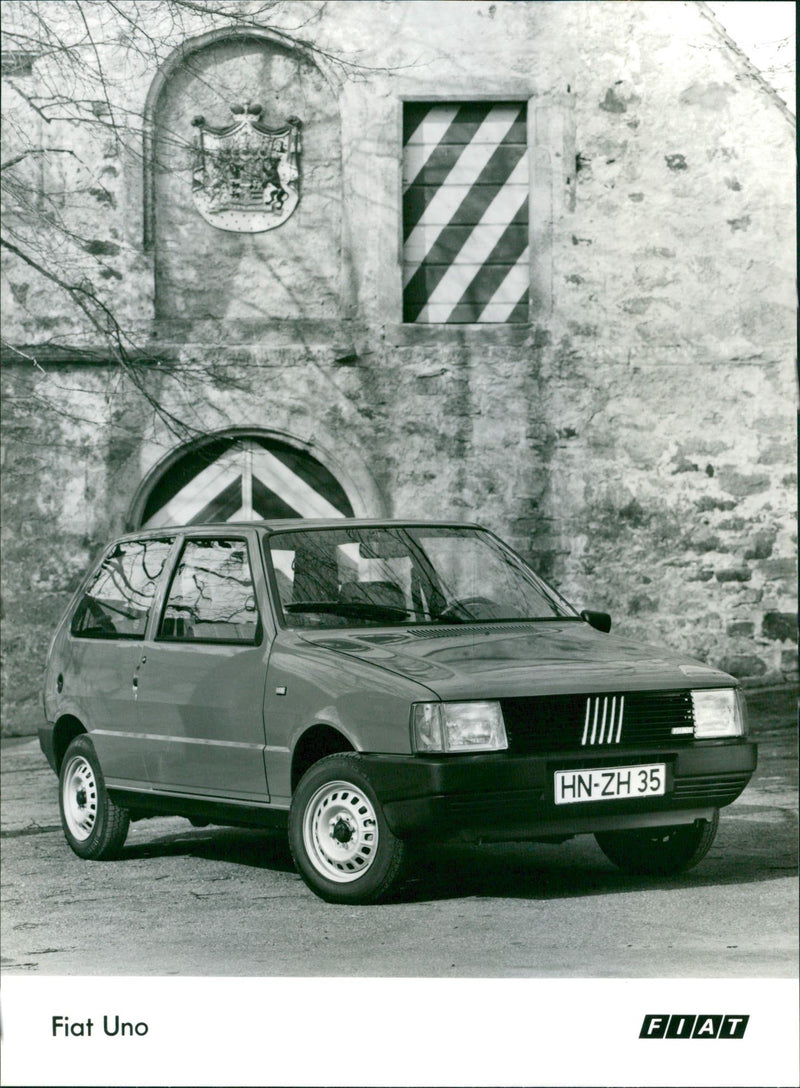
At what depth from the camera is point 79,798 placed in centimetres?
780

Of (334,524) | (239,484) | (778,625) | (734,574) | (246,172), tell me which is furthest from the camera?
(239,484)

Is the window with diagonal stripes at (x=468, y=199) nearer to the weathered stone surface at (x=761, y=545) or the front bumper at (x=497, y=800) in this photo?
the weathered stone surface at (x=761, y=545)

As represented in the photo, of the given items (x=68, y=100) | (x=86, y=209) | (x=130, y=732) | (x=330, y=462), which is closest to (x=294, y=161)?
(x=86, y=209)

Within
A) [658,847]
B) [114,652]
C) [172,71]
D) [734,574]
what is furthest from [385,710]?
[734,574]

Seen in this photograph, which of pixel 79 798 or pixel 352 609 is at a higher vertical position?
pixel 352 609

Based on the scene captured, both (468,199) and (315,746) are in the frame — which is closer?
(315,746)

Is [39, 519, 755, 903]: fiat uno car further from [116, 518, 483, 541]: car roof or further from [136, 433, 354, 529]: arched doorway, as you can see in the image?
[136, 433, 354, 529]: arched doorway

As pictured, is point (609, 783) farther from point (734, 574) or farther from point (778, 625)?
point (734, 574)

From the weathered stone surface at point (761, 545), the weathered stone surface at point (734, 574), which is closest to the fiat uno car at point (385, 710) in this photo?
the weathered stone surface at point (734, 574)

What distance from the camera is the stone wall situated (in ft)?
34.1

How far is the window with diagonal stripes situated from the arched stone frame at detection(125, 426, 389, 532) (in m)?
1.63

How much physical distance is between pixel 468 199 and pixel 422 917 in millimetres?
6461

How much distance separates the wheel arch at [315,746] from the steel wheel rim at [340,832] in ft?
0.54

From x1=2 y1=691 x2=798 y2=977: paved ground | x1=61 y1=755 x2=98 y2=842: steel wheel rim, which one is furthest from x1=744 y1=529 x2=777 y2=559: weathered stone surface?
x1=61 y1=755 x2=98 y2=842: steel wheel rim
